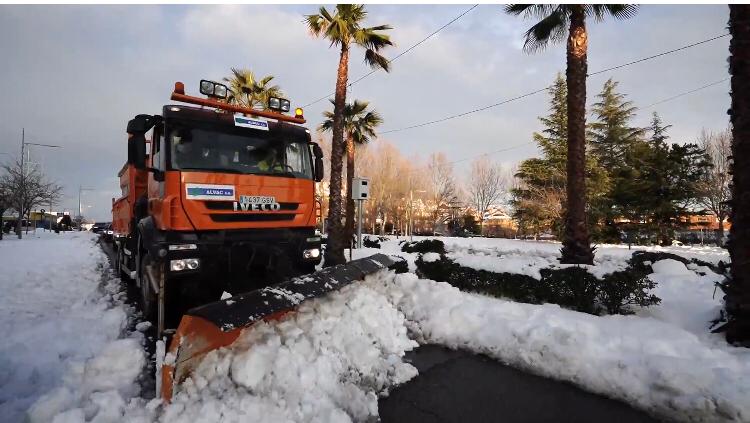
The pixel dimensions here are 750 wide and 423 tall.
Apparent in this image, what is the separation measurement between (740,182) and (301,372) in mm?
5457

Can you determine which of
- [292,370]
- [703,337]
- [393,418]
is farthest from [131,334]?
[703,337]

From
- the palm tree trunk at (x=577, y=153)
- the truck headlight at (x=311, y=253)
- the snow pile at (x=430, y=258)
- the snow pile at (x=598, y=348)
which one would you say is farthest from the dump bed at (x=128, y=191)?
the palm tree trunk at (x=577, y=153)

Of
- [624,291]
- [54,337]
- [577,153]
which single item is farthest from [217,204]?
[577,153]

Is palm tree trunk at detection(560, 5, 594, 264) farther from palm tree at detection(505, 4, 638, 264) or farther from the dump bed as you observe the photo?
the dump bed

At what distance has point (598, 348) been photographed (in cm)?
415

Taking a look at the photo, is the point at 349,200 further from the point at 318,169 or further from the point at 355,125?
the point at 318,169

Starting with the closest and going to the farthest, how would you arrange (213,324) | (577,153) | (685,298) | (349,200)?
(213,324) < (685,298) < (577,153) < (349,200)

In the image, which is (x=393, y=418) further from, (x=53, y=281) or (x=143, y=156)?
(x=53, y=281)

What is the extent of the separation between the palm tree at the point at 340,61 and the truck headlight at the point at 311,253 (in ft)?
22.4

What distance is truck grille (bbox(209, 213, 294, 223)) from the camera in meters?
4.98

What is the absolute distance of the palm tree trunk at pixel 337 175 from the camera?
13008 millimetres

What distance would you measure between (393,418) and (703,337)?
4096mm

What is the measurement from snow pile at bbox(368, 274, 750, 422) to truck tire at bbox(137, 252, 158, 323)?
297 centimetres

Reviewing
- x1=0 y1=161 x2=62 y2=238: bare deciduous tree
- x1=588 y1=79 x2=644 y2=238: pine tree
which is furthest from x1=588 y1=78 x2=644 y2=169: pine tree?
x1=0 y1=161 x2=62 y2=238: bare deciduous tree
